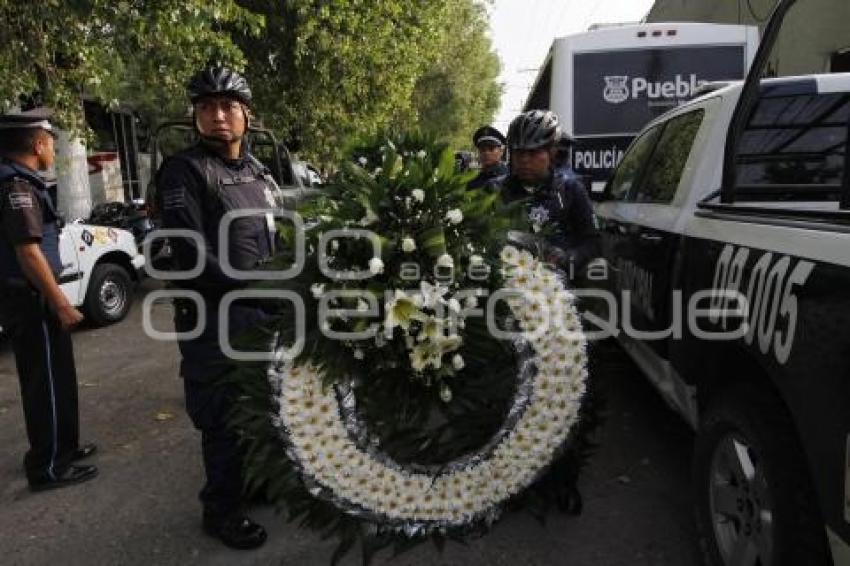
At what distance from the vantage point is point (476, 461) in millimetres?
2297

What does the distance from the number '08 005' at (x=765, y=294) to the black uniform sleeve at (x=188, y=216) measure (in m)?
1.78

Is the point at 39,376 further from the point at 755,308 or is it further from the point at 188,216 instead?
the point at 755,308

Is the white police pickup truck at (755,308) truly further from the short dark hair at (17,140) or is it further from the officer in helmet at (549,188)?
the short dark hair at (17,140)

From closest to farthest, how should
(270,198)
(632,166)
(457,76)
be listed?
(270,198) < (632,166) < (457,76)

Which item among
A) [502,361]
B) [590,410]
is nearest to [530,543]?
[590,410]

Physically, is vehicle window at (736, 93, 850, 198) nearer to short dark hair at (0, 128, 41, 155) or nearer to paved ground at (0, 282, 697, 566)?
paved ground at (0, 282, 697, 566)

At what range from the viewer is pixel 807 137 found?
3131 mm

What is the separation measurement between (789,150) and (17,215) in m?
3.59

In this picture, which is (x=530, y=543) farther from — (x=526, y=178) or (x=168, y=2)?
(x=168, y=2)

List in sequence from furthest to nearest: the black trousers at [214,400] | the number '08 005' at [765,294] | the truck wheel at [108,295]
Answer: the truck wheel at [108,295]
the black trousers at [214,400]
the number '08 005' at [765,294]

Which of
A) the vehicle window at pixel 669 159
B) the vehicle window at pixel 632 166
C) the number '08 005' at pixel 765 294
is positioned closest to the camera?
the number '08 005' at pixel 765 294

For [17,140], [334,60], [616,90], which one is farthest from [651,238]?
[334,60]

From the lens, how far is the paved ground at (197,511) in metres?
2.93

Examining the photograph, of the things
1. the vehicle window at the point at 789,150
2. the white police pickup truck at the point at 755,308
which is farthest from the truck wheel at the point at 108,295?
the vehicle window at the point at 789,150
